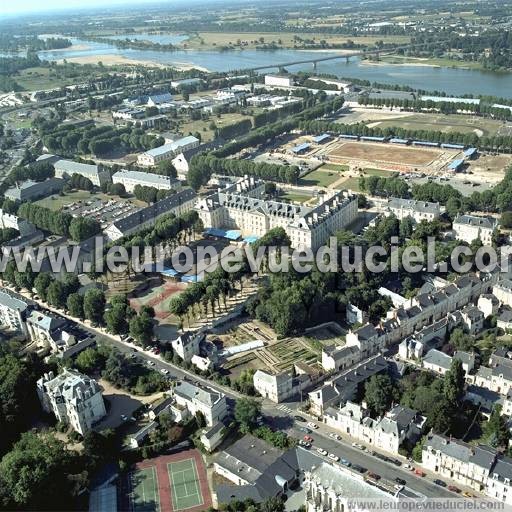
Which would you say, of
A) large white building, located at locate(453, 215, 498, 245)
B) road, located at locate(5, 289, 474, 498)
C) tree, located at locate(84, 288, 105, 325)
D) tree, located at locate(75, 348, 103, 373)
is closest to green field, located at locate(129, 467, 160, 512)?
road, located at locate(5, 289, 474, 498)

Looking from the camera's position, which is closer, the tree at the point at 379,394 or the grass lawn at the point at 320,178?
the tree at the point at 379,394

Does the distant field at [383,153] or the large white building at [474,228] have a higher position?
the distant field at [383,153]

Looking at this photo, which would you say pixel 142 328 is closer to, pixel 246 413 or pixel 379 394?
pixel 246 413

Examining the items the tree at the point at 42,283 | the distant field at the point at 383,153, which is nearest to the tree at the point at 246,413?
the tree at the point at 42,283

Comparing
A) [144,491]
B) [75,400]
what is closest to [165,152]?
[75,400]

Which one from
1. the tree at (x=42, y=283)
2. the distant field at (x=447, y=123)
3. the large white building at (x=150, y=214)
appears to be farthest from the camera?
the distant field at (x=447, y=123)

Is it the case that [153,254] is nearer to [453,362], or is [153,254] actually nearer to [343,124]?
[453,362]

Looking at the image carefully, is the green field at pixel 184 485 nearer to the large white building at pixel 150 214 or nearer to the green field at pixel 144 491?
the green field at pixel 144 491
